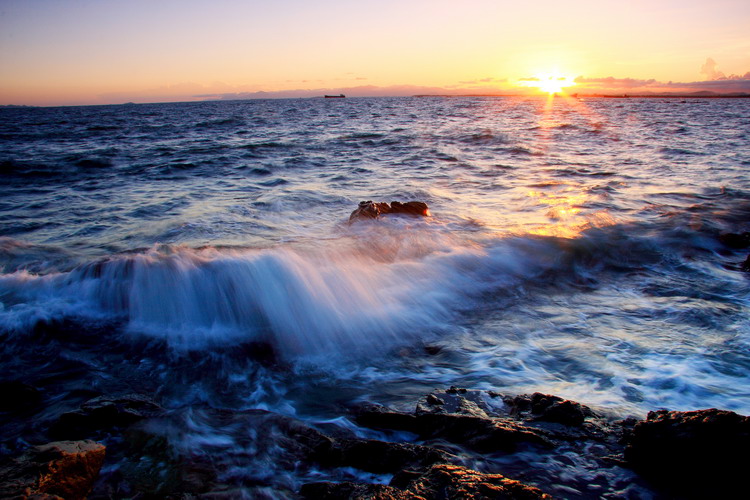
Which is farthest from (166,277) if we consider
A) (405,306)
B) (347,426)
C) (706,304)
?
(706,304)

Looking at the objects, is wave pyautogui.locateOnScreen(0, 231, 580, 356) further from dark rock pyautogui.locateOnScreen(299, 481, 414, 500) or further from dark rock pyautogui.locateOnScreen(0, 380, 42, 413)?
dark rock pyautogui.locateOnScreen(299, 481, 414, 500)

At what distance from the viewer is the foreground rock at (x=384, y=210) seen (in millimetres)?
7668

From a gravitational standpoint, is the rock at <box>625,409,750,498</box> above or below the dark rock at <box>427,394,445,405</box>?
above

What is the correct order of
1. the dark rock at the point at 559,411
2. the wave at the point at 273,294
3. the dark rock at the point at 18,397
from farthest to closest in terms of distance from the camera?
the wave at the point at 273,294 → the dark rock at the point at 18,397 → the dark rock at the point at 559,411

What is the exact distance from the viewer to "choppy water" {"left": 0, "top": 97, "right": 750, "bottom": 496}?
3457mm

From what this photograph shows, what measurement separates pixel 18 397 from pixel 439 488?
3213mm

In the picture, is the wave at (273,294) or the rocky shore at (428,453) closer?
the rocky shore at (428,453)

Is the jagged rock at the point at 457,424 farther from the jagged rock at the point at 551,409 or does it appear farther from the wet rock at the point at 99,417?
the wet rock at the point at 99,417

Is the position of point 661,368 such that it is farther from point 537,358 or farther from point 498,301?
point 498,301

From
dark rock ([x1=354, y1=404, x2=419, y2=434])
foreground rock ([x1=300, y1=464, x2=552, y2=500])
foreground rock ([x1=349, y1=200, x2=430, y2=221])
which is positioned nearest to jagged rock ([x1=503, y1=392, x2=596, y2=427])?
dark rock ([x1=354, y1=404, x2=419, y2=434])

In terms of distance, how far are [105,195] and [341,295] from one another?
26.9ft

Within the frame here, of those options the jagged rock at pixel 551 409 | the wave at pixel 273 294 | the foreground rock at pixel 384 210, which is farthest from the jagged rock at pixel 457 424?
the foreground rock at pixel 384 210

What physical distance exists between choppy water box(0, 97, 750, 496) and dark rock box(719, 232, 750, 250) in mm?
175

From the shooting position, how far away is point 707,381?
3.29 meters
